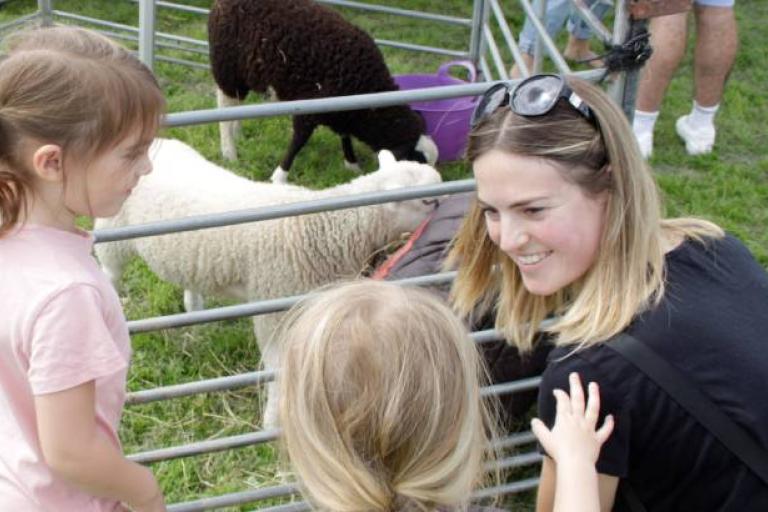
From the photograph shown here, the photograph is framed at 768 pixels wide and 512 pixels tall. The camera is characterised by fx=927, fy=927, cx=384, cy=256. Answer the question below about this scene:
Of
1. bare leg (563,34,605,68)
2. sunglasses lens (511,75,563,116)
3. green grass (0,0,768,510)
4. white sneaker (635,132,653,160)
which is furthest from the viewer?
bare leg (563,34,605,68)

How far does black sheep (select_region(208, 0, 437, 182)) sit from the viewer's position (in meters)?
4.44

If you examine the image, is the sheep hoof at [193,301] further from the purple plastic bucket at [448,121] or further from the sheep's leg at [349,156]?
the purple plastic bucket at [448,121]

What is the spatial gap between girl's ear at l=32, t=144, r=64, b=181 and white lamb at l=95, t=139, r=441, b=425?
1.82 metres

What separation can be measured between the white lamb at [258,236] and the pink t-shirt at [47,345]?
1615 millimetres

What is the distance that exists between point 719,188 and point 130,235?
134 inches

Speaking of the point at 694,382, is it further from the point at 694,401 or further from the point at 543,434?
the point at 543,434

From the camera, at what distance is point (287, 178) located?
4.68m

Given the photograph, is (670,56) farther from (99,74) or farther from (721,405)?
(99,74)

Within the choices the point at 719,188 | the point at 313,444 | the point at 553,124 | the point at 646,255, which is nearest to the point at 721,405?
the point at 646,255

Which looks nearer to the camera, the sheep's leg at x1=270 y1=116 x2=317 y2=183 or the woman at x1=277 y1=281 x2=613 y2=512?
the woman at x1=277 y1=281 x2=613 y2=512

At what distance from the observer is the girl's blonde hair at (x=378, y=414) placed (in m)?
1.17

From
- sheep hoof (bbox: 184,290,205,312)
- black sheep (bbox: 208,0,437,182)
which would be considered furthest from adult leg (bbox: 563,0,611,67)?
sheep hoof (bbox: 184,290,205,312)

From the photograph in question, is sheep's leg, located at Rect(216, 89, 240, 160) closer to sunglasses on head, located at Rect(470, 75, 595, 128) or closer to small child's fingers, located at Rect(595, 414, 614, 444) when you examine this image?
sunglasses on head, located at Rect(470, 75, 595, 128)

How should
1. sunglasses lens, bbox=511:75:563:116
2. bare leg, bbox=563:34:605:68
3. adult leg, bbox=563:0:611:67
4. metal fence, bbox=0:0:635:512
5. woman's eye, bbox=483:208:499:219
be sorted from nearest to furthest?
sunglasses lens, bbox=511:75:563:116 → woman's eye, bbox=483:208:499:219 → metal fence, bbox=0:0:635:512 → adult leg, bbox=563:0:611:67 → bare leg, bbox=563:34:605:68
